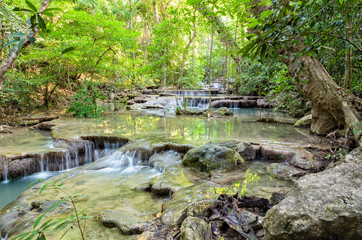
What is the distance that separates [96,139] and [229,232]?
571 centimetres

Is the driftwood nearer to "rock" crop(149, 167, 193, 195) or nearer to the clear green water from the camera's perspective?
"rock" crop(149, 167, 193, 195)

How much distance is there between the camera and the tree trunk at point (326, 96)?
5039 mm

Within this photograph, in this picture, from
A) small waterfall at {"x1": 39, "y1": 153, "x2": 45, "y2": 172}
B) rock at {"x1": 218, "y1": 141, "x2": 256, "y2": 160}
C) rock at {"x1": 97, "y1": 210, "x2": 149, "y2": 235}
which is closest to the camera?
rock at {"x1": 97, "y1": 210, "x2": 149, "y2": 235}

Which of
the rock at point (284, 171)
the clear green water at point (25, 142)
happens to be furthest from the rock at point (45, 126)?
the rock at point (284, 171)

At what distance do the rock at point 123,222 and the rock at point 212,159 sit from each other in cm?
212

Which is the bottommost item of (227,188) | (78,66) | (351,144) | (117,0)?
(227,188)

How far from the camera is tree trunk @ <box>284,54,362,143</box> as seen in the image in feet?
16.5

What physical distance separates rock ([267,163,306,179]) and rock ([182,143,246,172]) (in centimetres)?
65

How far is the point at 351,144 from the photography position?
4508 mm

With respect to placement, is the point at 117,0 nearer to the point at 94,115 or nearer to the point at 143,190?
the point at 94,115

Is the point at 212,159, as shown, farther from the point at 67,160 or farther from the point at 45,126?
the point at 45,126

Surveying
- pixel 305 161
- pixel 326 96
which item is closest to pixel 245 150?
pixel 305 161

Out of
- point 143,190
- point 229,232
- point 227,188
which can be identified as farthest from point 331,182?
point 143,190

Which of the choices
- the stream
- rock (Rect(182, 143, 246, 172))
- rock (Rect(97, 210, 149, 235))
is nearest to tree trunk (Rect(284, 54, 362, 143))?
the stream
